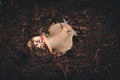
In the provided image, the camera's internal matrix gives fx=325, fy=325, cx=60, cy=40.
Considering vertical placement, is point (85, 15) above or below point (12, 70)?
above

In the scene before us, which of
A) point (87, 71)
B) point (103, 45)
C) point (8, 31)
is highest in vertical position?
point (8, 31)

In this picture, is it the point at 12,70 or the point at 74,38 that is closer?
the point at 12,70

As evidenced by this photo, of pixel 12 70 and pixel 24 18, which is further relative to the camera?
pixel 24 18

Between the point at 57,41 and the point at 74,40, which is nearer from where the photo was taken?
the point at 57,41

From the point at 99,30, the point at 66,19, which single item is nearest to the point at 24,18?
the point at 66,19

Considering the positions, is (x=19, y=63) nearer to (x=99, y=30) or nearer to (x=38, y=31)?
(x=38, y=31)

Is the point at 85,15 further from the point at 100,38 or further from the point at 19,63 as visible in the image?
the point at 19,63
